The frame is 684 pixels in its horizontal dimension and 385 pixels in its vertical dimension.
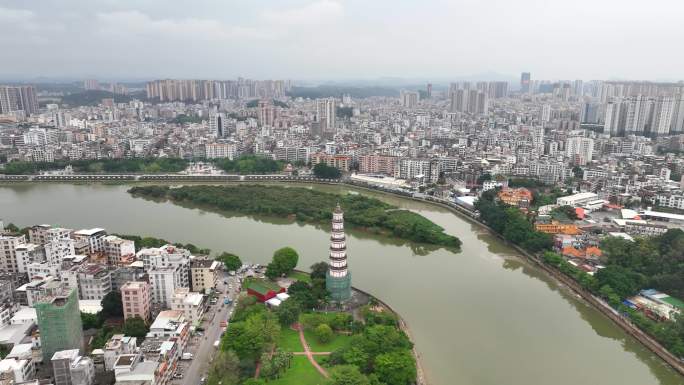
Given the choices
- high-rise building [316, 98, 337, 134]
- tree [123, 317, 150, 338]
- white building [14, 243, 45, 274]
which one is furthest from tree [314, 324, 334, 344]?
high-rise building [316, 98, 337, 134]

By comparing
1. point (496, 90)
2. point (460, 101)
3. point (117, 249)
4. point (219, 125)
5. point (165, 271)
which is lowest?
point (117, 249)

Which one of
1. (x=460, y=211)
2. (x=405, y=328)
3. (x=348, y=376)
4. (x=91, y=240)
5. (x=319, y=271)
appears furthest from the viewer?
(x=460, y=211)

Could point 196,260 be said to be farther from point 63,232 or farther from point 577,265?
point 577,265

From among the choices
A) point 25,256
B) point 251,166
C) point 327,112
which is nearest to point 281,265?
point 25,256

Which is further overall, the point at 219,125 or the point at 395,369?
the point at 219,125

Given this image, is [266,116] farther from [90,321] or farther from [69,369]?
[69,369]

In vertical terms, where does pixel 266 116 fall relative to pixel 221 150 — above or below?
above

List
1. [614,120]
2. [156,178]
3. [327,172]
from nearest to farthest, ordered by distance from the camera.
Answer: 1. [327,172]
2. [156,178]
3. [614,120]
